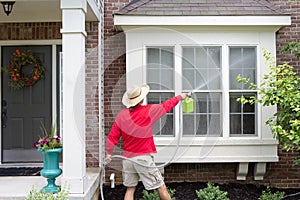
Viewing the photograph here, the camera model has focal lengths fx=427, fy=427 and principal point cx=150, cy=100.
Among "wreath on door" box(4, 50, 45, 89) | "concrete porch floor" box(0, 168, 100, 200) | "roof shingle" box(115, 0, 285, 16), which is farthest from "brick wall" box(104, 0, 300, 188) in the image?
"wreath on door" box(4, 50, 45, 89)

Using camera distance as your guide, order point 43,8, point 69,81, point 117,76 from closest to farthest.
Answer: point 69,81 < point 43,8 < point 117,76

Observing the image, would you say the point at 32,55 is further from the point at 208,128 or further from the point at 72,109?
the point at 208,128

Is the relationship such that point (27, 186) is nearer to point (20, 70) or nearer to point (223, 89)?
point (20, 70)

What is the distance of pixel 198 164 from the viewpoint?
6.75 meters

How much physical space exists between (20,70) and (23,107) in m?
0.61

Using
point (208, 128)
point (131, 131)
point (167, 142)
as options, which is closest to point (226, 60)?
point (208, 128)

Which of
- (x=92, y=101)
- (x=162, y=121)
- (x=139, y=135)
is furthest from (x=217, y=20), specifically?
(x=139, y=135)

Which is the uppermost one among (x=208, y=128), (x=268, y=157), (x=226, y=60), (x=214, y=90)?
(x=226, y=60)

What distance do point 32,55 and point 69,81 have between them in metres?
2.54

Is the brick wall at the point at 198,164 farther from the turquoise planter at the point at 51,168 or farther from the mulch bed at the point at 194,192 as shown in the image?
the turquoise planter at the point at 51,168

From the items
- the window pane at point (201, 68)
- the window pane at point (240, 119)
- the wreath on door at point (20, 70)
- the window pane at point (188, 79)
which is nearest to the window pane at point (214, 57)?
the window pane at point (201, 68)

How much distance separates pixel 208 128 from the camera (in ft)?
21.1

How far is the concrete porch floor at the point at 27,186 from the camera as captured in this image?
4859mm

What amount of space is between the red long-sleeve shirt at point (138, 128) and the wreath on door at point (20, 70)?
103 inches
